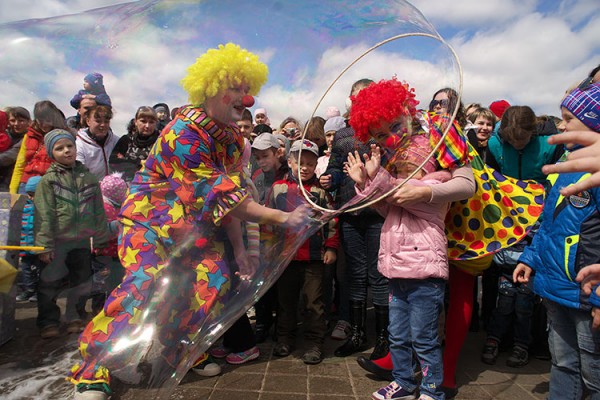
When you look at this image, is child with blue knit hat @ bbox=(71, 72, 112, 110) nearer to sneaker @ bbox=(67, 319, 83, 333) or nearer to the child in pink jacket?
sneaker @ bbox=(67, 319, 83, 333)

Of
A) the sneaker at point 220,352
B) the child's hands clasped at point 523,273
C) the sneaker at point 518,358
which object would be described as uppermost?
the child's hands clasped at point 523,273

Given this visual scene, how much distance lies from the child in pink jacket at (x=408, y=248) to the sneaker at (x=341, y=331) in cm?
123

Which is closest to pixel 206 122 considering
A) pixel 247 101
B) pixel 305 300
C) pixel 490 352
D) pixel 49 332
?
pixel 247 101

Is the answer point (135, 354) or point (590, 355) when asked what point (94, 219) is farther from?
point (590, 355)

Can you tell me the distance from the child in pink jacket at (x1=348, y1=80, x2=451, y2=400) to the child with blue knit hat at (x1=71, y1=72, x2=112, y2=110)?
3.97 ft

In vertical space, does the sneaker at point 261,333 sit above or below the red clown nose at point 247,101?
below

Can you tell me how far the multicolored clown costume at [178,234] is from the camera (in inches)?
75.4

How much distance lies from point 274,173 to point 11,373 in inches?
65.9

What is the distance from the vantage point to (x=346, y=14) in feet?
6.90

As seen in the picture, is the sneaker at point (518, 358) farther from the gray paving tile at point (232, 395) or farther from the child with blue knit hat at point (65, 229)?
the child with blue knit hat at point (65, 229)

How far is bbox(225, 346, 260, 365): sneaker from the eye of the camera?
11.2 ft

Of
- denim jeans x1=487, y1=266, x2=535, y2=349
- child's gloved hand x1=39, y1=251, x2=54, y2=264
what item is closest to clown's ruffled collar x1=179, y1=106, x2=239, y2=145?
child's gloved hand x1=39, y1=251, x2=54, y2=264

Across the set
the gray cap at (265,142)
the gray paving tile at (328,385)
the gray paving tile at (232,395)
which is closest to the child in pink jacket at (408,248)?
the gray paving tile at (328,385)

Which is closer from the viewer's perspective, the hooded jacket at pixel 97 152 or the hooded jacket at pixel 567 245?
the hooded jacket at pixel 567 245
